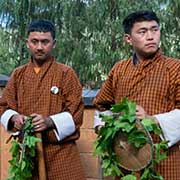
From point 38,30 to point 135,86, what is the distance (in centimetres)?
67

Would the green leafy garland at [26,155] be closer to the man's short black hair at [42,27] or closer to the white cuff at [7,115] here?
the white cuff at [7,115]

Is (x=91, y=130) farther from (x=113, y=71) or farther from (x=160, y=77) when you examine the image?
(x=160, y=77)

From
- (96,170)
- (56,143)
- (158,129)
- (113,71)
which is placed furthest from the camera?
(96,170)

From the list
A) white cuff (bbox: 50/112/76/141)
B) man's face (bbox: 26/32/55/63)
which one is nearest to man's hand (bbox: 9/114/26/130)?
white cuff (bbox: 50/112/76/141)

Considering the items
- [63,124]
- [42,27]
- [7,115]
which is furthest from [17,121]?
[42,27]

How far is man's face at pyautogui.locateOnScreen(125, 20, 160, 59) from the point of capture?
2.07 metres

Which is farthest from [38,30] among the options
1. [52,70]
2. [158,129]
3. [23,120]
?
[158,129]

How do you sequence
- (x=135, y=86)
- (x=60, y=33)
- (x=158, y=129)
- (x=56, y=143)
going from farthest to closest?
1. (x=60, y=33)
2. (x=56, y=143)
3. (x=135, y=86)
4. (x=158, y=129)

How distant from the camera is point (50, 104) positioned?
7.93 feet

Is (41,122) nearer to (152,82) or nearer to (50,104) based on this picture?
(50,104)

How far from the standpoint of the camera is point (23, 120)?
236cm

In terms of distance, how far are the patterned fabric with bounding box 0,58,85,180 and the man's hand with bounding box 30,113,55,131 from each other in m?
0.06

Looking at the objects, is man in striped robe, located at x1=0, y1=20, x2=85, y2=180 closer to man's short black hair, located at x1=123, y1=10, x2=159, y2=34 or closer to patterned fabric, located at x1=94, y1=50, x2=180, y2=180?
patterned fabric, located at x1=94, y1=50, x2=180, y2=180

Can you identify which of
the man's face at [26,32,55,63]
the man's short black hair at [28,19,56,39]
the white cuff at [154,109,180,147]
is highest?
the man's short black hair at [28,19,56,39]
